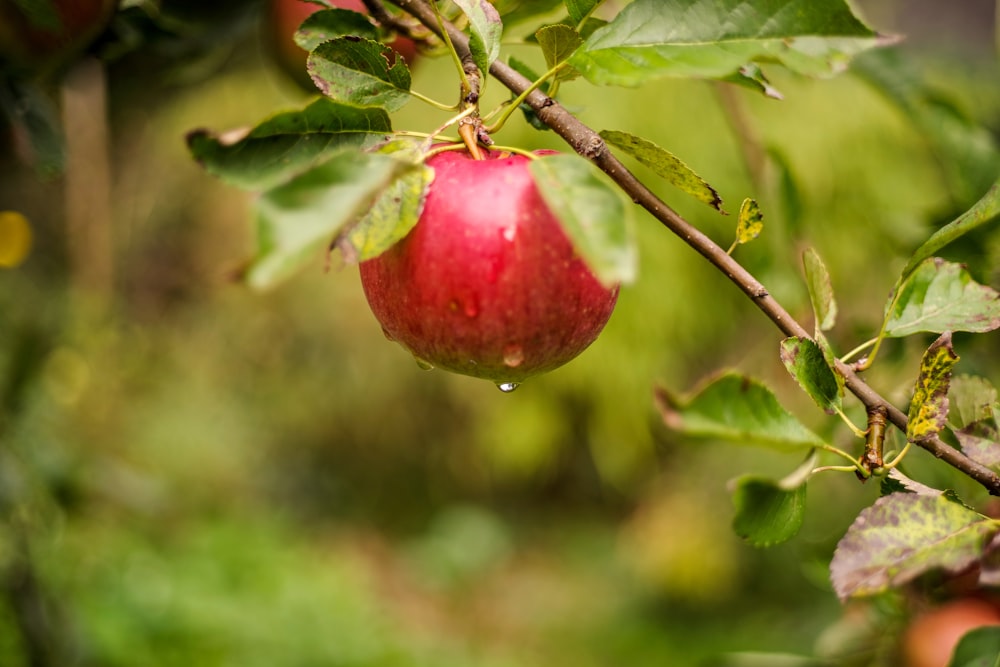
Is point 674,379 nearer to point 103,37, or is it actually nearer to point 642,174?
point 642,174

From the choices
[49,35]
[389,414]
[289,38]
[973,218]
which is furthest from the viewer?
[389,414]

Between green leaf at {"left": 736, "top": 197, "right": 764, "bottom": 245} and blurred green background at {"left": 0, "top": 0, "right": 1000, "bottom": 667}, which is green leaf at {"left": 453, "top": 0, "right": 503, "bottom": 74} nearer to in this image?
green leaf at {"left": 736, "top": 197, "right": 764, "bottom": 245}

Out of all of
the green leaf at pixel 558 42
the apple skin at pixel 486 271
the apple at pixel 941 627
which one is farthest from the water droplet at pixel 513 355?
the apple at pixel 941 627

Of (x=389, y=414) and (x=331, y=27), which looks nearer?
(x=331, y=27)

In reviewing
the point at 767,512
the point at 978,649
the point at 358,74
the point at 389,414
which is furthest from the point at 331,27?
the point at 389,414

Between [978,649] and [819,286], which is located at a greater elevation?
[819,286]

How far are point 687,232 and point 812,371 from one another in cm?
7

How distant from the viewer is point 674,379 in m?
2.34

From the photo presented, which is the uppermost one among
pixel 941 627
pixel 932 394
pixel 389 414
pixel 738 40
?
pixel 738 40

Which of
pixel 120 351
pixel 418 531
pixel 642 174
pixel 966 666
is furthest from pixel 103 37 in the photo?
pixel 418 531

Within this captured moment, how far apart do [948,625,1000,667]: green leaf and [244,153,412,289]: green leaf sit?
1.00ft

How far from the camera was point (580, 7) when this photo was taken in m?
0.30

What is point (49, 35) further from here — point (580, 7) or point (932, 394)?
point (932, 394)

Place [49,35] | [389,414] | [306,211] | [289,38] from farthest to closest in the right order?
[389,414] < [289,38] < [49,35] < [306,211]
